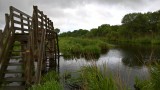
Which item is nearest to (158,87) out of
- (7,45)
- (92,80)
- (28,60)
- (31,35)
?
(92,80)

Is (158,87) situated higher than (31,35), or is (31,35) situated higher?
(31,35)

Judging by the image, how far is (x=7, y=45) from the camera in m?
14.8

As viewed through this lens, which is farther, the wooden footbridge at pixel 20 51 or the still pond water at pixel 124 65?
the wooden footbridge at pixel 20 51

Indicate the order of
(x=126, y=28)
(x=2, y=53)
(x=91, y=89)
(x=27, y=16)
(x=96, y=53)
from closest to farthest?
(x=91, y=89) < (x=2, y=53) < (x=27, y=16) < (x=96, y=53) < (x=126, y=28)

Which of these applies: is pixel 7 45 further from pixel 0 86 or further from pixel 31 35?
pixel 0 86

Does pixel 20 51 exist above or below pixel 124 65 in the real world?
above

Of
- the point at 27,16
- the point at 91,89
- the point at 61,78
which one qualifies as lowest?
the point at 61,78

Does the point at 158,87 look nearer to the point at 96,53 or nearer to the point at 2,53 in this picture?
the point at 2,53

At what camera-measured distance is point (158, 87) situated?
839 cm

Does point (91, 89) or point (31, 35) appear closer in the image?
point (91, 89)

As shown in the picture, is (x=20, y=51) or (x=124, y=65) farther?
(x=124, y=65)

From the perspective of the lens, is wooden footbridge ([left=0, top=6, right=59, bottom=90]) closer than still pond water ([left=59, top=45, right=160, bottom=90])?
No

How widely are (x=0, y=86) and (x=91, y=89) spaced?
6.78m

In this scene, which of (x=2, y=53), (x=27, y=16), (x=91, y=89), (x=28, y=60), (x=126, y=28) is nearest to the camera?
(x=91, y=89)
